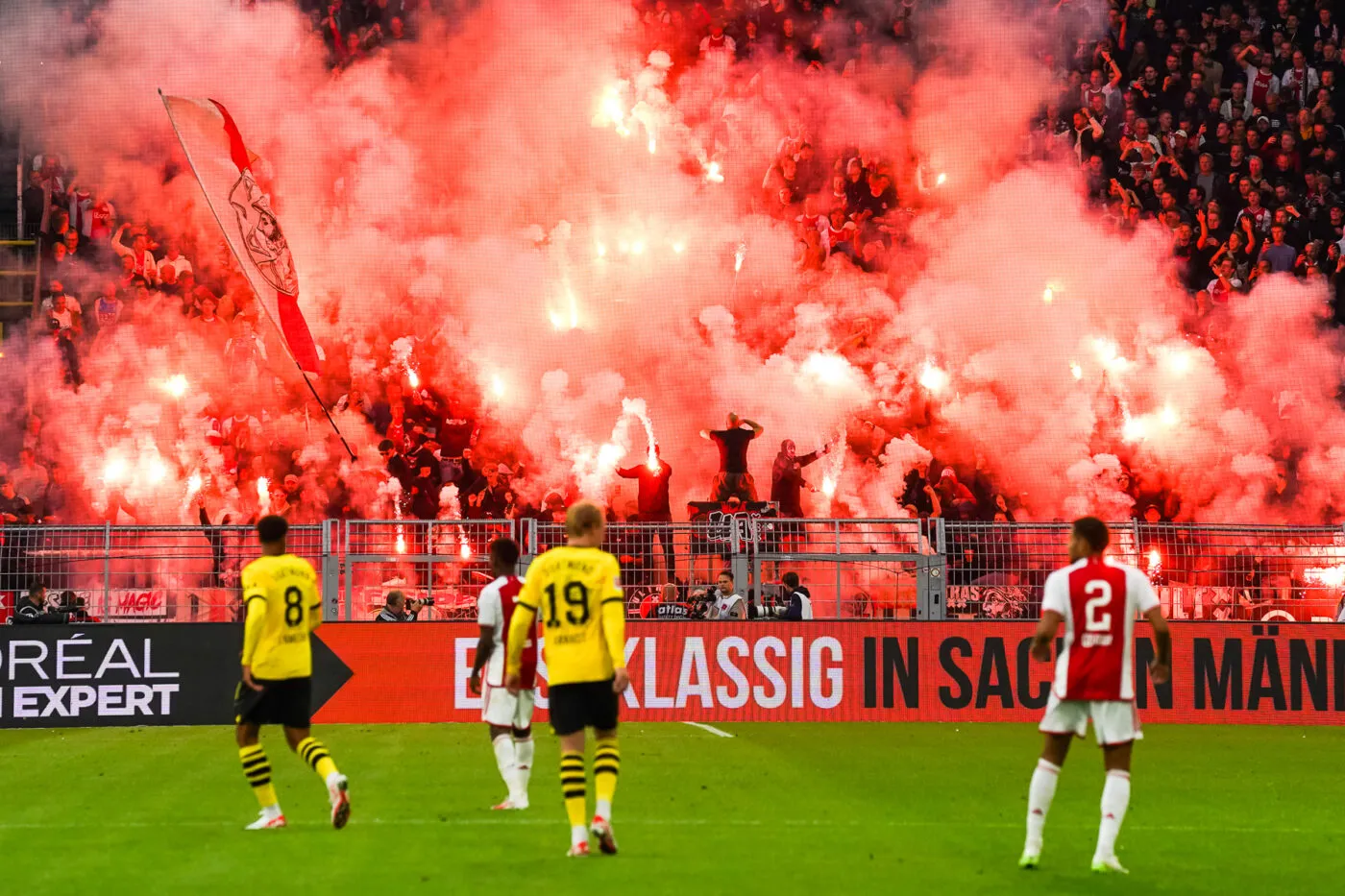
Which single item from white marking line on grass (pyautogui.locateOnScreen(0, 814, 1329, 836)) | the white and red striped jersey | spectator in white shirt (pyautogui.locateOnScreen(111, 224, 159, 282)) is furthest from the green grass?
spectator in white shirt (pyautogui.locateOnScreen(111, 224, 159, 282))

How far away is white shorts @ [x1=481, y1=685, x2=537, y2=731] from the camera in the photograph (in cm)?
1034

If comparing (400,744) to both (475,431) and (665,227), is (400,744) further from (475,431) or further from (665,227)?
(665,227)

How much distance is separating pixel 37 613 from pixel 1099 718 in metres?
13.7

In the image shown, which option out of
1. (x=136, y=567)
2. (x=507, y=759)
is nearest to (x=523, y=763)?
(x=507, y=759)

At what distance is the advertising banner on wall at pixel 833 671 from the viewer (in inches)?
702

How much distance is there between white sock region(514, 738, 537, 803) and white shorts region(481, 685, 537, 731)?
0.40 feet

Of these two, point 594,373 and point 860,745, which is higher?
point 594,373

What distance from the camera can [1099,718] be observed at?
307 inches

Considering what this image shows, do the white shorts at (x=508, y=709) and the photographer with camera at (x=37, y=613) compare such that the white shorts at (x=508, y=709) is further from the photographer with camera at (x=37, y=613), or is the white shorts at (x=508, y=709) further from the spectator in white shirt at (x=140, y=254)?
the spectator in white shirt at (x=140, y=254)

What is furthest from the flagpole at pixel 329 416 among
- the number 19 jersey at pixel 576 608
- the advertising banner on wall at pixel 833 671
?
the number 19 jersey at pixel 576 608

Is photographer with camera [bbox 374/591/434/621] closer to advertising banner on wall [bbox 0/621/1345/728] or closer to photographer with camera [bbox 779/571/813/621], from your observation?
advertising banner on wall [bbox 0/621/1345/728]

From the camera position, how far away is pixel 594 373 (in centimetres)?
3250

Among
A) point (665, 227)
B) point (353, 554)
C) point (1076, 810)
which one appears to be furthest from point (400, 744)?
point (665, 227)

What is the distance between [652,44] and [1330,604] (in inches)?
819
